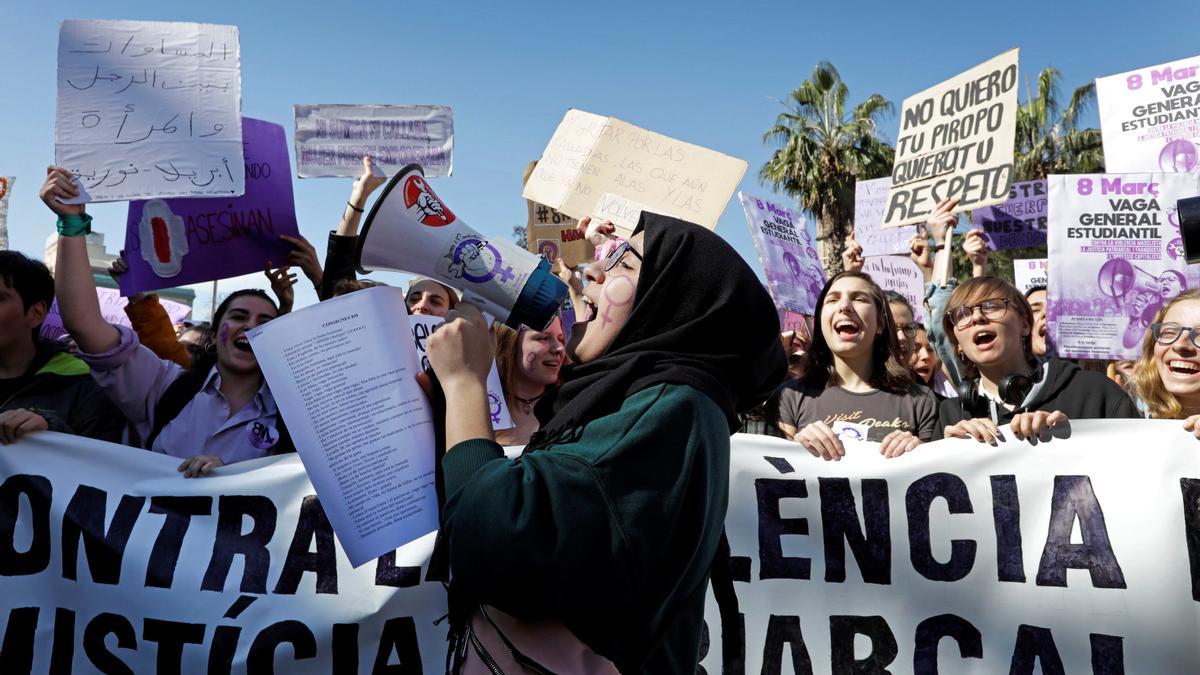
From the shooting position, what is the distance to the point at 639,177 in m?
5.12

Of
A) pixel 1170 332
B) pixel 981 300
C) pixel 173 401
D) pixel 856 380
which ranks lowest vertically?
pixel 173 401

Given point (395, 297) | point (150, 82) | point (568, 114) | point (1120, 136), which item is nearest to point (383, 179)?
point (150, 82)

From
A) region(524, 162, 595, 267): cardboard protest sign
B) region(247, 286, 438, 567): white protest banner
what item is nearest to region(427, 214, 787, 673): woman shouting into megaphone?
region(247, 286, 438, 567): white protest banner

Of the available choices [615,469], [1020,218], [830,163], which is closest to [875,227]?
[1020,218]

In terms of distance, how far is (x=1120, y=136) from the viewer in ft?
17.7

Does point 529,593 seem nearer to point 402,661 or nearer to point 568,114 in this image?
point 402,661

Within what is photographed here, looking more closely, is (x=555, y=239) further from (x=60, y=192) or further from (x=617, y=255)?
(x=617, y=255)

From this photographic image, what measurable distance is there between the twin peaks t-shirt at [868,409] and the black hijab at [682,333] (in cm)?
209

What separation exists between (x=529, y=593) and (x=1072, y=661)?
2233 millimetres

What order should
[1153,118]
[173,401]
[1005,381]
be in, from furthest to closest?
1. [1153,118]
2. [173,401]
3. [1005,381]

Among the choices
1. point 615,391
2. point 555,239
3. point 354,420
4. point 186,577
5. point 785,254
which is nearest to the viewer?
point 615,391

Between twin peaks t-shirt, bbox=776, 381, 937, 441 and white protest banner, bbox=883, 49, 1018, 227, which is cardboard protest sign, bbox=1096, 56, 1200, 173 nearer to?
white protest banner, bbox=883, 49, 1018, 227

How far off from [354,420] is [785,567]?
6.23ft

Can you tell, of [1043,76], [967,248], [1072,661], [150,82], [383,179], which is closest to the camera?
[1072,661]
